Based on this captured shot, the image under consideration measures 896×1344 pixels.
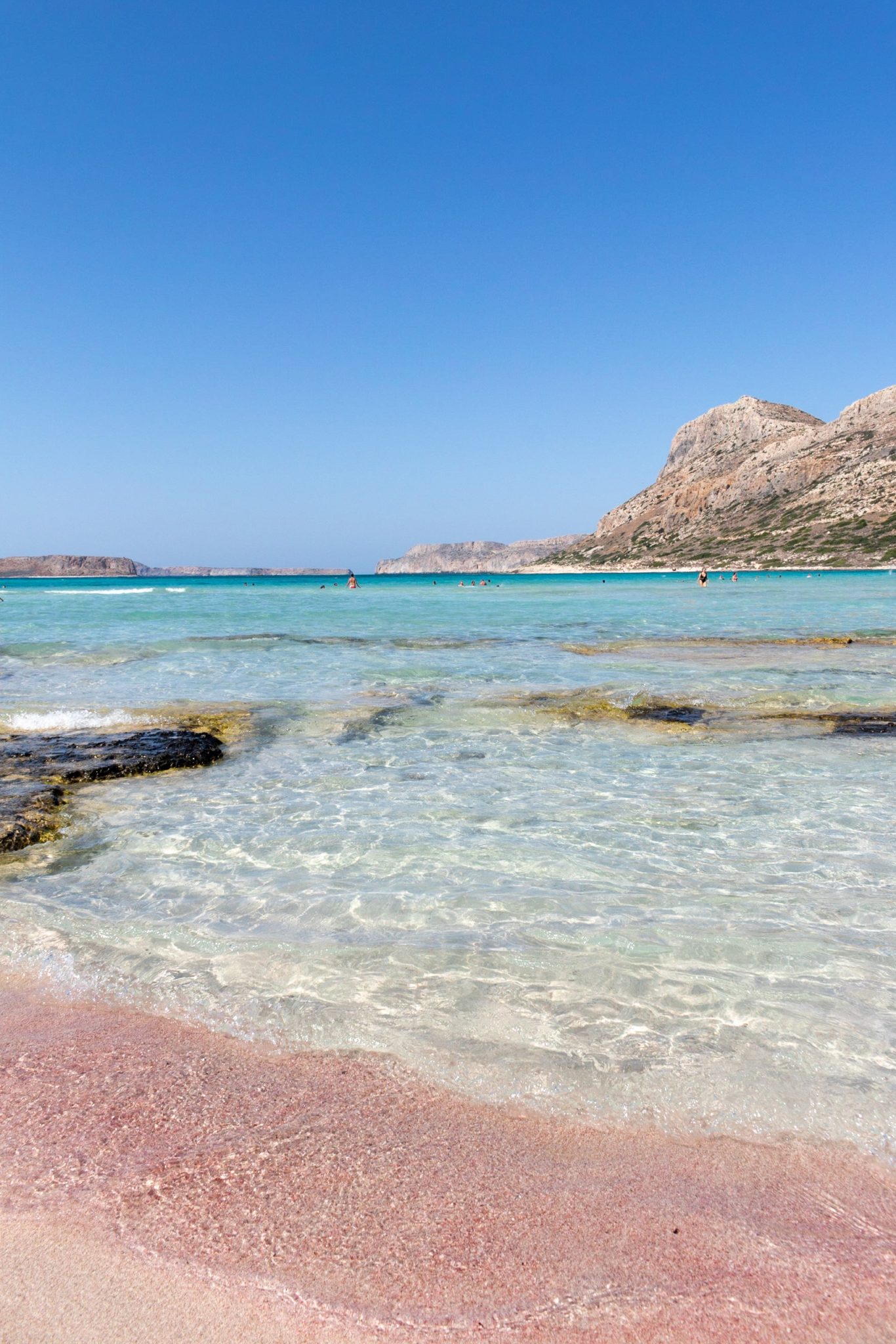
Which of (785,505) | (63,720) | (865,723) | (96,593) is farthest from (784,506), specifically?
(63,720)

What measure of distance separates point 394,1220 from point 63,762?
864cm

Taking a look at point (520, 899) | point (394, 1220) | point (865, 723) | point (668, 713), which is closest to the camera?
point (394, 1220)

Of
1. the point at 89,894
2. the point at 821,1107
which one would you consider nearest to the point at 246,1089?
the point at 821,1107

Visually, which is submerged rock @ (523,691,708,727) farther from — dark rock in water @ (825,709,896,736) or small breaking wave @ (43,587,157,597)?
small breaking wave @ (43,587,157,597)

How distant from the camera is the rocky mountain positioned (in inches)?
5399

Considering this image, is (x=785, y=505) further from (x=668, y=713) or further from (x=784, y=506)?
(x=668, y=713)

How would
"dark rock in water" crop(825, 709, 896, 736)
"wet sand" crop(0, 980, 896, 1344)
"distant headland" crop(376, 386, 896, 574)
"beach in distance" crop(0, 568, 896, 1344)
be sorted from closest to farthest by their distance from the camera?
"wet sand" crop(0, 980, 896, 1344) < "beach in distance" crop(0, 568, 896, 1344) < "dark rock in water" crop(825, 709, 896, 736) < "distant headland" crop(376, 386, 896, 574)

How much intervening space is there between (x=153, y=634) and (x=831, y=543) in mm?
133371

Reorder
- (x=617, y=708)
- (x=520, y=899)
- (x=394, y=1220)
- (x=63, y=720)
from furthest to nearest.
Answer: (x=617, y=708) → (x=63, y=720) → (x=520, y=899) → (x=394, y=1220)

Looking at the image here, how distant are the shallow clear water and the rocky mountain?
423ft

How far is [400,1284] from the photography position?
2535mm

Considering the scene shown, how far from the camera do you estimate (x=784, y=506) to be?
161 meters

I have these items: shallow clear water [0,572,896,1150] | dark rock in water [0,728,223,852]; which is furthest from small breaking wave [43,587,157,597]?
dark rock in water [0,728,223,852]

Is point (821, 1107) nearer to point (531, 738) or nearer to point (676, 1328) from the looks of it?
point (676, 1328)
